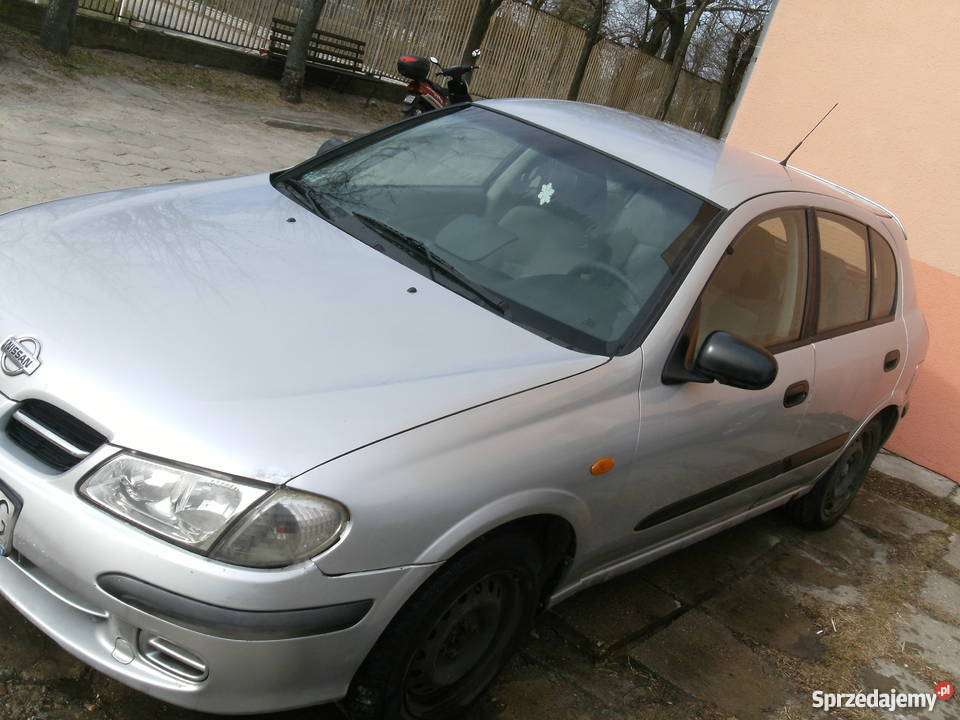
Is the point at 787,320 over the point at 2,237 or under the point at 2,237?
over

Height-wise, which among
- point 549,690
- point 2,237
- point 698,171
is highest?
point 698,171

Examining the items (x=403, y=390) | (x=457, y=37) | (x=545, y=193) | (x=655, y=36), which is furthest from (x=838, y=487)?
(x=655, y=36)

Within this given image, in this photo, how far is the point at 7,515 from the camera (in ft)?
7.61

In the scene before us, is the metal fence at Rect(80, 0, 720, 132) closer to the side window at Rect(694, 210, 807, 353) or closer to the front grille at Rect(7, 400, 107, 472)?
the side window at Rect(694, 210, 807, 353)

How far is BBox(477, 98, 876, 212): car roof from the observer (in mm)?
3543

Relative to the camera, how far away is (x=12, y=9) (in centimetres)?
1049

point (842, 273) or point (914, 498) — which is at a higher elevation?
point (842, 273)

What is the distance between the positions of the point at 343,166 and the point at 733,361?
1749mm

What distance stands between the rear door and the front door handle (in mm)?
111

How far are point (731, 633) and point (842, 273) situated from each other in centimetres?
153

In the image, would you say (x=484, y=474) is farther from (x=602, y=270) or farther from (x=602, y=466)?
(x=602, y=270)

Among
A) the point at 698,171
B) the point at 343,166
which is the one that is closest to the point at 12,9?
the point at 343,166

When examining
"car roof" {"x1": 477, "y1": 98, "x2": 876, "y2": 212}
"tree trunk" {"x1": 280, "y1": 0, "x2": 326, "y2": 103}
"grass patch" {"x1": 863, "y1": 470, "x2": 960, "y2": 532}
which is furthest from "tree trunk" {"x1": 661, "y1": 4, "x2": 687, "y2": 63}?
"car roof" {"x1": 477, "y1": 98, "x2": 876, "y2": 212}

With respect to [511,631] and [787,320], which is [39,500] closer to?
[511,631]
